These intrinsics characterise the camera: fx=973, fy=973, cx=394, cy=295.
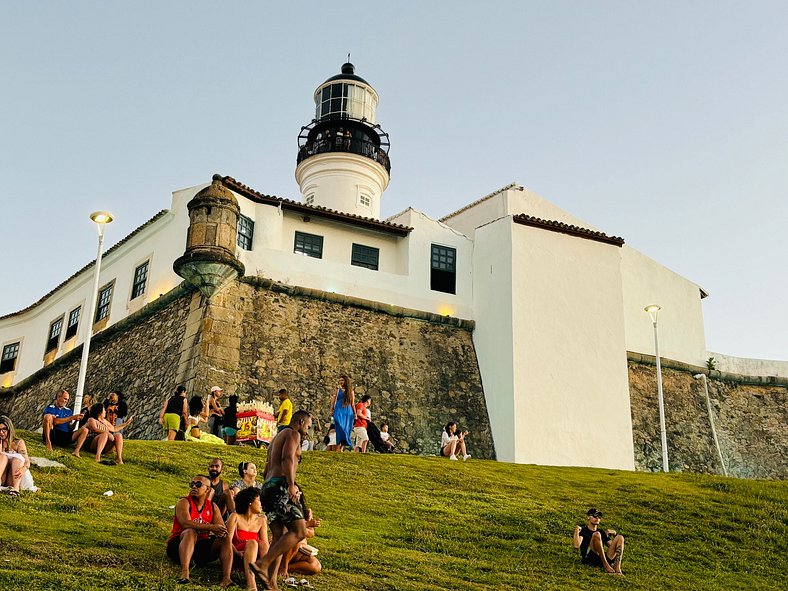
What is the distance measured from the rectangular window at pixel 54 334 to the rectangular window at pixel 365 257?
38.3 feet

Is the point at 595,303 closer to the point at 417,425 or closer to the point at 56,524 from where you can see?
the point at 417,425

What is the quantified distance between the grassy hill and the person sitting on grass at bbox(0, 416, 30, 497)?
0.72 feet

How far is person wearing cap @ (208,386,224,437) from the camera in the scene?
20188 mm

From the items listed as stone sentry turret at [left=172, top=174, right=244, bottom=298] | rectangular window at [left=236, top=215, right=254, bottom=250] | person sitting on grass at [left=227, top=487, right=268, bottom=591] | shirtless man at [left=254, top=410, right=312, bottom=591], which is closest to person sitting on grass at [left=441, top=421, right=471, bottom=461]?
stone sentry turret at [left=172, top=174, right=244, bottom=298]

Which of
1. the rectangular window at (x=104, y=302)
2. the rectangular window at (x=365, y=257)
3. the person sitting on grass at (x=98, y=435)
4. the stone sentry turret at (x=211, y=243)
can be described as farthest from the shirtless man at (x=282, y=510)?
the rectangular window at (x=104, y=302)

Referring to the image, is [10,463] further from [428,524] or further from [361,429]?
[361,429]

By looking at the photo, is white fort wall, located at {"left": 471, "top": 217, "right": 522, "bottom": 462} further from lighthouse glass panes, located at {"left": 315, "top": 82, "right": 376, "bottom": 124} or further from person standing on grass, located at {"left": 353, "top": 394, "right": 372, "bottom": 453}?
lighthouse glass panes, located at {"left": 315, "top": 82, "right": 376, "bottom": 124}

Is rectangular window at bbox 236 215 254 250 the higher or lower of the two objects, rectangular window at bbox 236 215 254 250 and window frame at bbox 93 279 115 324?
the higher

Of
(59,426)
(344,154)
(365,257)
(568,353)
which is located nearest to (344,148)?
(344,154)

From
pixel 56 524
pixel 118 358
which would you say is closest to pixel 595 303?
pixel 118 358

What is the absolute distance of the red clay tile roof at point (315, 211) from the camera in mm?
26875

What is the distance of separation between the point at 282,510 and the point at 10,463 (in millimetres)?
4554

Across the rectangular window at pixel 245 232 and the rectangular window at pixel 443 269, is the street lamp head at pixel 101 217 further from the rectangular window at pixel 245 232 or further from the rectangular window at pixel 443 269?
the rectangular window at pixel 443 269

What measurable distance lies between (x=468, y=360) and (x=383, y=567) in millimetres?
17811
